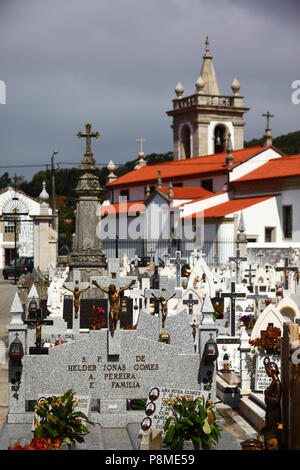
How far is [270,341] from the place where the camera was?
10539 millimetres

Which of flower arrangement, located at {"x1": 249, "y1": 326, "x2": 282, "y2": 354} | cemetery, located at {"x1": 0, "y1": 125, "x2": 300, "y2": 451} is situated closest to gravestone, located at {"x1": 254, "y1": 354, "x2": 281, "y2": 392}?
cemetery, located at {"x1": 0, "y1": 125, "x2": 300, "y2": 451}

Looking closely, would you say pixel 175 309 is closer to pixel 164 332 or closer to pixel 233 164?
pixel 164 332

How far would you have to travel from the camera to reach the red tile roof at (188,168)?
176ft

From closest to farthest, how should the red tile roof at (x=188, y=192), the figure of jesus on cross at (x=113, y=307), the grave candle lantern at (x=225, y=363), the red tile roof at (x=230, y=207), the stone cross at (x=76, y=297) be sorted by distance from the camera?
the figure of jesus on cross at (x=113, y=307) → the grave candle lantern at (x=225, y=363) → the stone cross at (x=76, y=297) → the red tile roof at (x=230, y=207) → the red tile roof at (x=188, y=192)

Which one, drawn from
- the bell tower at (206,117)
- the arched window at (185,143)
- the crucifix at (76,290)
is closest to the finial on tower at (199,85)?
the bell tower at (206,117)

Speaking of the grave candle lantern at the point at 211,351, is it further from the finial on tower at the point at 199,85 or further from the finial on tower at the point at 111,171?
the finial on tower at the point at 111,171

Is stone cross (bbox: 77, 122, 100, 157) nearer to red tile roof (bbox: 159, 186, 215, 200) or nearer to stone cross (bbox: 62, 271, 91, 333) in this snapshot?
stone cross (bbox: 62, 271, 91, 333)

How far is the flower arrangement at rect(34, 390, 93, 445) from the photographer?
301 inches

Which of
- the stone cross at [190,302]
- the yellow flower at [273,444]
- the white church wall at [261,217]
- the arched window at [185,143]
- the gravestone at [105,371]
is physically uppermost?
the arched window at [185,143]

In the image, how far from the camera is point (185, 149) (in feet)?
231

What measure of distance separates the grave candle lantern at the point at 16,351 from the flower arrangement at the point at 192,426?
6.68 feet

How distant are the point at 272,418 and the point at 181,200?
4398cm

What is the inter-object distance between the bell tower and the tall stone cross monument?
140 ft

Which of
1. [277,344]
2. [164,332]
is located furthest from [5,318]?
[277,344]
